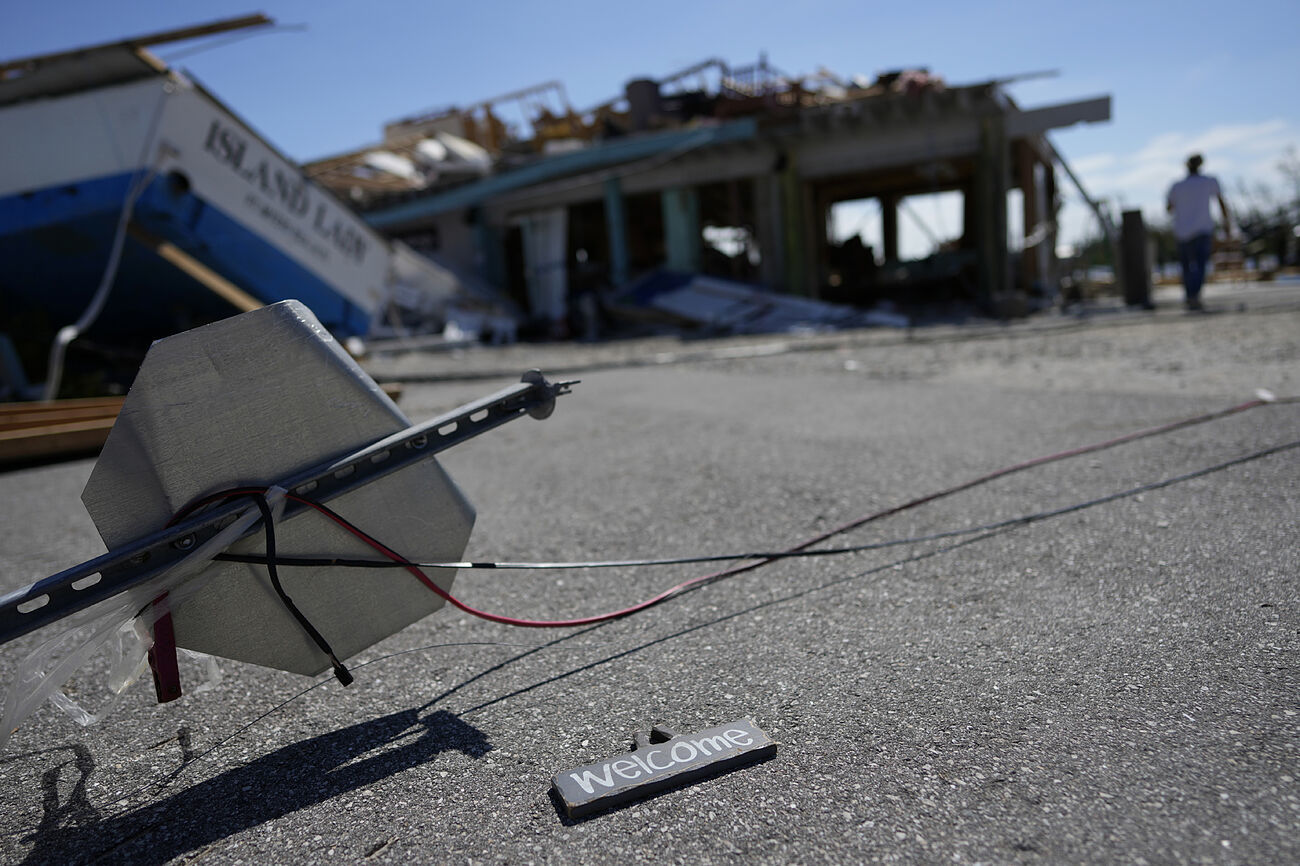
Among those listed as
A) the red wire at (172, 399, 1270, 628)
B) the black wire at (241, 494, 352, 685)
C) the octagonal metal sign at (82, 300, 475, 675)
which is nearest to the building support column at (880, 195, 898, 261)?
the red wire at (172, 399, 1270, 628)

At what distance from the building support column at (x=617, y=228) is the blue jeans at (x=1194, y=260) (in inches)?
418

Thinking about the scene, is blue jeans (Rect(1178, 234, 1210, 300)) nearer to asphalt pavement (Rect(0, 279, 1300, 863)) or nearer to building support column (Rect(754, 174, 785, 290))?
asphalt pavement (Rect(0, 279, 1300, 863))

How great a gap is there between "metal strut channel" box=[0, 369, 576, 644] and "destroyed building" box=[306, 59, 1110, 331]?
1199 centimetres

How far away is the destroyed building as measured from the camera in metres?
14.7

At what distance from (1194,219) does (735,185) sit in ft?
29.3

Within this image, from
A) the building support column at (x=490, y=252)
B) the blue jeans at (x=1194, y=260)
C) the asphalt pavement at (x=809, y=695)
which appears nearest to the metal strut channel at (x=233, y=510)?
the asphalt pavement at (x=809, y=695)

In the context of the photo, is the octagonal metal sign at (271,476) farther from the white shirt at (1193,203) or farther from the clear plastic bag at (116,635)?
the white shirt at (1193,203)

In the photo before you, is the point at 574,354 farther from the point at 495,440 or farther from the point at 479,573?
the point at 479,573

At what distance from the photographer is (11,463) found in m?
6.04

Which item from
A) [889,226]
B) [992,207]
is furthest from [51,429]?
[889,226]

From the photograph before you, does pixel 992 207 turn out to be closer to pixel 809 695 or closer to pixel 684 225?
pixel 684 225

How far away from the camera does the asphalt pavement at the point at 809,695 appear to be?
1.46 meters

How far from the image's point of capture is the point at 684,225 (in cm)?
1733

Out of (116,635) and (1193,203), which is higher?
(1193,203)
